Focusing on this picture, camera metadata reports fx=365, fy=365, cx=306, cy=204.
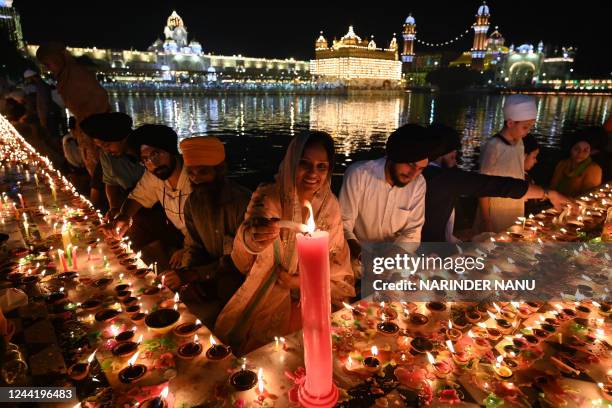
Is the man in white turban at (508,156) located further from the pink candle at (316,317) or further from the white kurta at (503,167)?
the pink candle at (316,317)

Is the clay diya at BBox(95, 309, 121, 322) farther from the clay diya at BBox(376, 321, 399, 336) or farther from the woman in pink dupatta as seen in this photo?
the clay diya at BBox(376, 321, 399, 336)

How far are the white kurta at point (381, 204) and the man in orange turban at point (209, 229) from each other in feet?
3.35

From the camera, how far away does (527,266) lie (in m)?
2.41

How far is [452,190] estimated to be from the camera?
3.90 m

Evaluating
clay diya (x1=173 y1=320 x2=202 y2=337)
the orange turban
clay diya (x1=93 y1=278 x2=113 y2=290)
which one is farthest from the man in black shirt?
clay diya (x1=93 y1=278 x2=113 y2=290)

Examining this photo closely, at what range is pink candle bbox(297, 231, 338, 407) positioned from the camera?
103 centimetres

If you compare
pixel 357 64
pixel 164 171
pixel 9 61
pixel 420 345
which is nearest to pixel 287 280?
pixel 420 345

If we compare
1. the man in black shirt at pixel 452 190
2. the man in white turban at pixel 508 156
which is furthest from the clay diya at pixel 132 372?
the man in white turban at pixel 508 156

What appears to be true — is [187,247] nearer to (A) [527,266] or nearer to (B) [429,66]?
(A) [527,266]

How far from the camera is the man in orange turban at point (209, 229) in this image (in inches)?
122

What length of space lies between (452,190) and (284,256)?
2225mm

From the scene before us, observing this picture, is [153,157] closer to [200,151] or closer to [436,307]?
[200,151]

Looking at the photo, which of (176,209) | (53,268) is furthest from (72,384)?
(176,209)

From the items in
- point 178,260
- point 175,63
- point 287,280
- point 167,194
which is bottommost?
point 178,260
